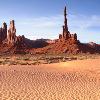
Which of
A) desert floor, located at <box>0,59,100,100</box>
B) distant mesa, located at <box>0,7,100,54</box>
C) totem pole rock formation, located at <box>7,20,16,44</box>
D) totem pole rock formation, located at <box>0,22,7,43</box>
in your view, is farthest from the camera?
totem pole rock formation, located at <box>0,22,7,43</box>

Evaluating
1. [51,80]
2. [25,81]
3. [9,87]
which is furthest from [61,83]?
[9,87]

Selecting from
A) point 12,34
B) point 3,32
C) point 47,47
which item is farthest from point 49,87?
point 3,32

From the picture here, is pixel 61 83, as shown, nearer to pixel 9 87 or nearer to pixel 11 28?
pixel 9 87

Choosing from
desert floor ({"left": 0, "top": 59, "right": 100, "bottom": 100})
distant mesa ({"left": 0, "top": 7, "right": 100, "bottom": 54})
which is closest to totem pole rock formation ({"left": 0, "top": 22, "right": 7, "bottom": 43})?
distant mesa ({"left": 0, "top": 7, "right": 100, "bottom": 54})

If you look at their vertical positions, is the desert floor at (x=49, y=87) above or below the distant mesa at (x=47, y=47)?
below

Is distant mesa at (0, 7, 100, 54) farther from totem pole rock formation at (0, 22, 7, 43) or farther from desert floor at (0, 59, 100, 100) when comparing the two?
desert floor at (0, 59, 100, 100)

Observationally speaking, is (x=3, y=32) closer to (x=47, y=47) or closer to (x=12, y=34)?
(x=12, y=34)

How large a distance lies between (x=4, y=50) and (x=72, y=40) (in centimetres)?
2106

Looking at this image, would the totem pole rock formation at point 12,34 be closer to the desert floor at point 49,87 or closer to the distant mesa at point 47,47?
the distant mesa at point 47,47

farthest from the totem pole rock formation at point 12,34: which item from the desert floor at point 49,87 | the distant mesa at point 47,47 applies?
the desert floor at point 49,87

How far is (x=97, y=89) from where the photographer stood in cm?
1711

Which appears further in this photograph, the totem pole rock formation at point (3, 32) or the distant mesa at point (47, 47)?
the totem pole rock formation at point (3, 32)

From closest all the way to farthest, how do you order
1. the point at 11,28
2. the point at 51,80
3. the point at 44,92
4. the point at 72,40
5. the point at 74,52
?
the point at 44,92
the point at 51,80
the point at 74,52
the point at 72,40
the point at 11,28

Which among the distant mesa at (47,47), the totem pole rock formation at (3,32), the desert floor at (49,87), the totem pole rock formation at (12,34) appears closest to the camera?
the desert floor at (49,87)
